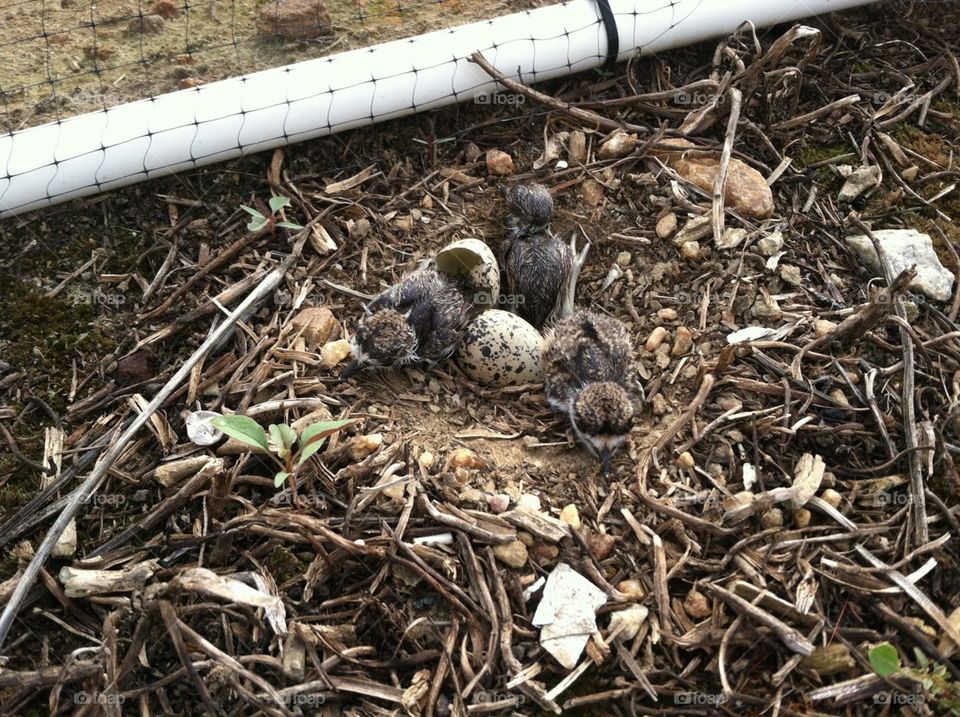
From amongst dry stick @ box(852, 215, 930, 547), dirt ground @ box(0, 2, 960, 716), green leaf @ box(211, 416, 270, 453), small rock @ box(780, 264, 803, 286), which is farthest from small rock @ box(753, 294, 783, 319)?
green leaf @ box(211, 416, 270, 453)

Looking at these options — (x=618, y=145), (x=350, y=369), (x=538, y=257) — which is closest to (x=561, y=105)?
(x=618, y=145)

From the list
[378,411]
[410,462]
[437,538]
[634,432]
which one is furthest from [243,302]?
[634,432]

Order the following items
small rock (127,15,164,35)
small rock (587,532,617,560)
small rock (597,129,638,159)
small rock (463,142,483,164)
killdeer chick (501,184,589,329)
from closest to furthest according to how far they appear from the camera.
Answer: small rock (587,532,617,560), killdeer chick (501,184,589,329), small rock (597,129,638,159), small rock (463,142,483,164), small rock (127,15,164,35)

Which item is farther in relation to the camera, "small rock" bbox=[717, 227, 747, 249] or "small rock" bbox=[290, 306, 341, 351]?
"small rock" bbox=[717, 227, 747, 249]

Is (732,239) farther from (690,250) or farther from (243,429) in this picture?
(243,429)

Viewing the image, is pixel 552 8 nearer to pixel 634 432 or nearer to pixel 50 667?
pixel 634 432

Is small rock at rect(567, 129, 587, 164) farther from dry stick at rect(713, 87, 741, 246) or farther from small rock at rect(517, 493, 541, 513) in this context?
small rock at rect(517, 493, 541, 513)
